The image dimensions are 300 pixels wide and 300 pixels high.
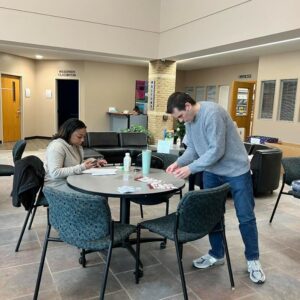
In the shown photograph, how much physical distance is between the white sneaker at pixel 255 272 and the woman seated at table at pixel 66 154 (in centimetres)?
160

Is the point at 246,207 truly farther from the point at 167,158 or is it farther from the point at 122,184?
the point at 167,158

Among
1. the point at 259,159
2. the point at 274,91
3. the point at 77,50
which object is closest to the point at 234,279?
the point at 259,159

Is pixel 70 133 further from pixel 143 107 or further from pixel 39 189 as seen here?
pixel 143 107

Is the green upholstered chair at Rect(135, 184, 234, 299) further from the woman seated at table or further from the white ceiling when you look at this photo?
the white ceiling

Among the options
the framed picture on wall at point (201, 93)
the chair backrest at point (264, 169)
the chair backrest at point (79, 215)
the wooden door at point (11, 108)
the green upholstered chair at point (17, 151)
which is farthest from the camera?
the framed picture on wall at point (201, 93)

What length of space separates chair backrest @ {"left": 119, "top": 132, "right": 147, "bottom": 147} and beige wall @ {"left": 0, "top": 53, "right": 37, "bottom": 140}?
490cm

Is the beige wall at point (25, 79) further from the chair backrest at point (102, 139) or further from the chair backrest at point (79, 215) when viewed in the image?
the chair backrest at point (79, 215)

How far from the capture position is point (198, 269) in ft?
8.75

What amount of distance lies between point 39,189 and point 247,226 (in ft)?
5.94

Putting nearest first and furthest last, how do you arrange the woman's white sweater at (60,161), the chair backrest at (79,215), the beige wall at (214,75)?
the chair backrest at (79,215), the woman's white sweater at (60,161), the beige wall at (214,75)

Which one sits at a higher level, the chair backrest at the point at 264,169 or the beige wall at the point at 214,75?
the beige wall at the point at 214,75

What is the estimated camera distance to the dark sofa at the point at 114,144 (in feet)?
20.6

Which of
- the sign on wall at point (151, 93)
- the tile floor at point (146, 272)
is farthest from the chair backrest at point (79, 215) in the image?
the sign on wall at point (151, 93)

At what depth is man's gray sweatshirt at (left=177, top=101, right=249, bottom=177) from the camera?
2293mm
